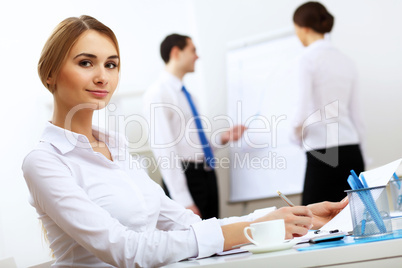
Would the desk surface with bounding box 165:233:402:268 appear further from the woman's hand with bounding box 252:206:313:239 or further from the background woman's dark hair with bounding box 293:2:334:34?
the background woman's dark hair with bounding box 293:2:334:34

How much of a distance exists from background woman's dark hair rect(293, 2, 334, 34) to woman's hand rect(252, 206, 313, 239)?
185 centimetres

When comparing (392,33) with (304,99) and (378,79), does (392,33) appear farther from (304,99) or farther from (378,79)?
(304,99)

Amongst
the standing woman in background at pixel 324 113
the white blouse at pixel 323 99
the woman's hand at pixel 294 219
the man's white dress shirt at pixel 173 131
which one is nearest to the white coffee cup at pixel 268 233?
the woman's hand at pixel 294 219

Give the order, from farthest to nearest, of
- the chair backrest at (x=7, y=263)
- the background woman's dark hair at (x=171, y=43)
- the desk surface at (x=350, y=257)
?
the background woman's dark hair at (x=171, y=43) < the chair backrest at (x=7, y=263) < the desk surface at (x=350, y=257)

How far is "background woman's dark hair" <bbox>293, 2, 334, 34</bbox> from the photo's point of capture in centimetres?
274

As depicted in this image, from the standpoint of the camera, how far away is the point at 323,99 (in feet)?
8.66

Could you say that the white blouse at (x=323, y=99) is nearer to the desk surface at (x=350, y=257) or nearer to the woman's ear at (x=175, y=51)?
the woman's ear at (x=175, y=51)

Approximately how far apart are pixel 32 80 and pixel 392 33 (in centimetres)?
229

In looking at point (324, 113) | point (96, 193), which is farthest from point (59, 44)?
point (324, 113)

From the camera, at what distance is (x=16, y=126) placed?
3049 mm

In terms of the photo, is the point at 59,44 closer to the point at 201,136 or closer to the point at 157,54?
the point at 201,136

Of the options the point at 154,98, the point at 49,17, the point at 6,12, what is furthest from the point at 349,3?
the point at 6,12

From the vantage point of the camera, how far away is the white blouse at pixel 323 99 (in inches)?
103

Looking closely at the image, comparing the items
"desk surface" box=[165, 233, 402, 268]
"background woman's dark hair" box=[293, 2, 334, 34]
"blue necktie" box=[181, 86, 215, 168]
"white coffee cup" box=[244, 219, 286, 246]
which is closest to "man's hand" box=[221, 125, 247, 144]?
"blue necktie" box=[181, 86, 215, 168]
